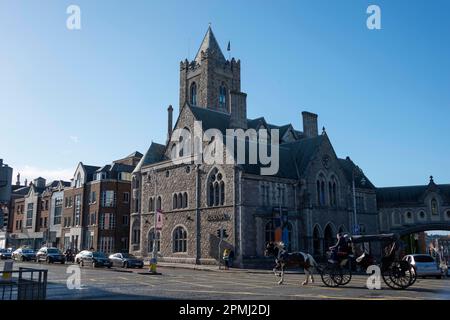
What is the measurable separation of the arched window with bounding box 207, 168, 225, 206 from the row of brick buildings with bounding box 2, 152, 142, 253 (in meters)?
22.7

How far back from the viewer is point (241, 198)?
122 ft

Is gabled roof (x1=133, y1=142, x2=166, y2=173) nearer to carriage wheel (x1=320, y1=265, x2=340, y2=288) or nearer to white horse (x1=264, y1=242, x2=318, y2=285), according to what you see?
white horse (x1=264, y1=242, x2=318, y2=285)

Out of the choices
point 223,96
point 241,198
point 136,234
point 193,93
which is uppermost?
point 193,93

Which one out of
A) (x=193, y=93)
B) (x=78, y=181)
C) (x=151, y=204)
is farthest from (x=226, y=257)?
(x=193, y=93)

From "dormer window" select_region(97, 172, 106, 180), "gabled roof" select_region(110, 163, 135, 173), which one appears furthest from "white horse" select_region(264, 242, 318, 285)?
"dormer window" select_region(97, 172, 106, 180)

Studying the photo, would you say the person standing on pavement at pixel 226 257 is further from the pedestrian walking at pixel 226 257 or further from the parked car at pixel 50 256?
the parked car at pixel 50 256

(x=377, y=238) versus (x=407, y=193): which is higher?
(x=407, y=193)

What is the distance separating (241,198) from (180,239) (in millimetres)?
10015

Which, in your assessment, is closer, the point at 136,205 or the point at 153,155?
the point at 136,205

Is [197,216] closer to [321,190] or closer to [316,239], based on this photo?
[316,239]

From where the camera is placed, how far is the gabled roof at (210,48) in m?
68.3

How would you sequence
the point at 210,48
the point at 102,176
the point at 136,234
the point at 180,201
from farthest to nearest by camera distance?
the point at 210,48, the point at 102,176, the point at 136,234, the point at 180,201

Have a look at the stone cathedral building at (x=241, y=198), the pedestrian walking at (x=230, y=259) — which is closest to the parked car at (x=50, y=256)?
the stone cathedral building at (x=241, y=198)

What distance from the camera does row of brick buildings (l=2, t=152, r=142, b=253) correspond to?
58125 millimetres
